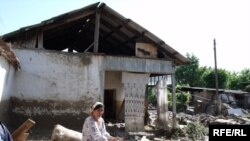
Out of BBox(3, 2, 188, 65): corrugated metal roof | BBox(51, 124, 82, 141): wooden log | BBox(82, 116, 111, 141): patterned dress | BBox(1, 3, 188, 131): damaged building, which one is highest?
BBox(3, 2, 188, 65): corrugated metal roof

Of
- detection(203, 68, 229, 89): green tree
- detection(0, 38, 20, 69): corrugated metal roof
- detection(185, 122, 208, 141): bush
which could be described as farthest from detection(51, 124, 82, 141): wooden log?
detection(203, 68, 229, 89): green tree

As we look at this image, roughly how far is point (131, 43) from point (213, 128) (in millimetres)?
12023

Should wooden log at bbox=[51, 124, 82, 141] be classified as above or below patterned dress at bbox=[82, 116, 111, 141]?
below

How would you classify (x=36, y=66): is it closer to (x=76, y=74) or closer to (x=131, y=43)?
(x=76, y=74)

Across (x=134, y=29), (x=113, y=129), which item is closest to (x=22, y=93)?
(x=113, y=129)

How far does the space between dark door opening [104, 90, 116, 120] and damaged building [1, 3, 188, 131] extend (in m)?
4.23

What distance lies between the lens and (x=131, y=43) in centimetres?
1608

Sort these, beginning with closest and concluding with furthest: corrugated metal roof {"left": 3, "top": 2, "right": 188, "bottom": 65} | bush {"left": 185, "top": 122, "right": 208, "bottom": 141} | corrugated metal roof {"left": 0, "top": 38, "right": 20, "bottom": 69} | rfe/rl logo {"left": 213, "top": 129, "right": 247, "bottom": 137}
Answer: rfe/rl logo {"left": 213, "top": 129, "right": 247, "bottom": 137}, corrugated metal roof {"left": 0, "top": 38, "right": 20, "bottom": 69}, corrugated metal roof {"left": 3, "top": 2, "right": 188, "bottom": 65}, bush {"left": 185, "top": 122, "right": 208, "bottom": 141}

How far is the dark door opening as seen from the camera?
1808cm

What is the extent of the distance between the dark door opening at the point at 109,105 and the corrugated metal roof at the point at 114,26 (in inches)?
151

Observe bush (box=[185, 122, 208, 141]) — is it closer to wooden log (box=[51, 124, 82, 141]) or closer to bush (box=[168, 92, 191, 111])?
wooden log (box=[51, 124, 82, 141])

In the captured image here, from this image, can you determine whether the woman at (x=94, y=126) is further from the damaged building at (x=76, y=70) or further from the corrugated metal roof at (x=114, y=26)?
the corrugated metal roof at (x=114, y=26)

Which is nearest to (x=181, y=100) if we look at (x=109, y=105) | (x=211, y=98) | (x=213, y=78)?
(x=211, y=98)

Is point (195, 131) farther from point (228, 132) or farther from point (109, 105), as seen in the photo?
point (228, 132)
